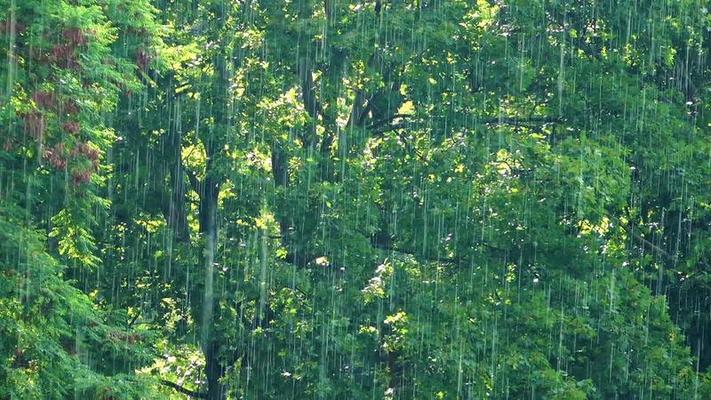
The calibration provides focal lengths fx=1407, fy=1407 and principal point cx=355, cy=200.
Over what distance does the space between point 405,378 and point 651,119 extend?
412 centimetres

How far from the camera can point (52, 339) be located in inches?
465

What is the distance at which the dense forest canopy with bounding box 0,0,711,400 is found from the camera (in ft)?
49.8

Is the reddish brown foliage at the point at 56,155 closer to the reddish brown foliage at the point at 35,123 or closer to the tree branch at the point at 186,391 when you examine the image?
the reddish brown foliage at the point at 35,123

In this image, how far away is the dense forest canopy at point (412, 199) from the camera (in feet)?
49.8

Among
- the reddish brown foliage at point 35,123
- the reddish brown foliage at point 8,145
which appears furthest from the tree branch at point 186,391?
the reddish brown foliage at point 35,123

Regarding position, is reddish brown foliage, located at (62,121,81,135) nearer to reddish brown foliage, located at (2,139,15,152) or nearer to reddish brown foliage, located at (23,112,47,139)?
reddish brown foliage, located at (23,112,47,139)

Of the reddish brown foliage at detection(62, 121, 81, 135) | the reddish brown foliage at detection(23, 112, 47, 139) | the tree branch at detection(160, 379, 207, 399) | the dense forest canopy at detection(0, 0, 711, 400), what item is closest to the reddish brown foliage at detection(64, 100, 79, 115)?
the reddish brown foliage at detection(62, 121, 81, 135)

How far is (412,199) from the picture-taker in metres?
16.0

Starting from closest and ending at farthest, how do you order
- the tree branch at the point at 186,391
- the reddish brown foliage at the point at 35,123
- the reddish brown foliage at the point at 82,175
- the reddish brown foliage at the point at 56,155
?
the reddish brown foliage at the point at 35,123, the reddish brown foliage at the point at 56,155, the reddish brown foliage at the point at 82,175, the tree branch at the point at 186,391

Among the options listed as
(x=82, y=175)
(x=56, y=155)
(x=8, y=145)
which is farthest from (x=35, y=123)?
(x=82, y=175)

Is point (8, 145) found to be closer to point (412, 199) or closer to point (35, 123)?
point (35, 123)

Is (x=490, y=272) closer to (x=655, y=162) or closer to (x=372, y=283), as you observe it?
(x=372, y=283)

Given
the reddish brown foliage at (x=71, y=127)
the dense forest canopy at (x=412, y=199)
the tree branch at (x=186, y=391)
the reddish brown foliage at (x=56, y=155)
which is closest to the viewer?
the reddish brown foliage at (x=56, y=155)

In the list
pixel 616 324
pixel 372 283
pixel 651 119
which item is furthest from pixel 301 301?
pixel 651 119
